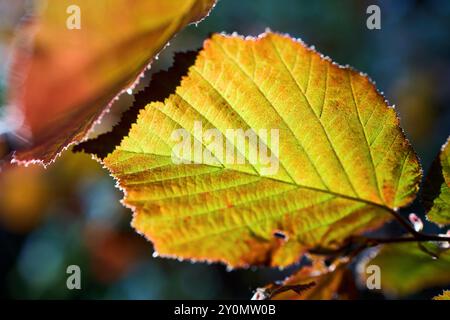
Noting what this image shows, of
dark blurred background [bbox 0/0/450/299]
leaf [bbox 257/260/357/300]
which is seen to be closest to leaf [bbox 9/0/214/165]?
leaf [bbox 257/260/357/300]

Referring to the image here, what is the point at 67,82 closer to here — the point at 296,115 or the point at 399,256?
the point at 296,115

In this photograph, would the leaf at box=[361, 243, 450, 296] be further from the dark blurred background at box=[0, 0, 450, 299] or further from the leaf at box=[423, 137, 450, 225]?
the dark blurred background at box=[0, 0, 450, 299]

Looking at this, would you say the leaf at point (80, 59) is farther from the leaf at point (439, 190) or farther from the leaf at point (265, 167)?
the leaf at point (439, 190)

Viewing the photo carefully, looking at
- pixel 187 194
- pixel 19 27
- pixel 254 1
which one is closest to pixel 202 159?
pixel 187 194

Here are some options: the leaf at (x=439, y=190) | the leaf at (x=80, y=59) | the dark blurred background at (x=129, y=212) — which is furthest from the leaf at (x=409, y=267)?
the dark blurred background at (x=129, y=212)

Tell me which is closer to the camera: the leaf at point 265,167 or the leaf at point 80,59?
the leaf at point 80,59

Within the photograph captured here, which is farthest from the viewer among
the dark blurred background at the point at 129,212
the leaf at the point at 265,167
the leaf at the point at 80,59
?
the dark blurred background at the point at 129,212
